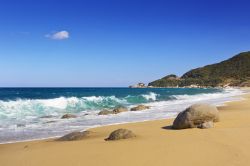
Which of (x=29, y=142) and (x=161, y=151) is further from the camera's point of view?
(x=29, y=142)

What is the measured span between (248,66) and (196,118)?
158m

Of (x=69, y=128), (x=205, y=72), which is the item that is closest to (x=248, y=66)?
(x=205, y=72)

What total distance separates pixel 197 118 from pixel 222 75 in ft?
519

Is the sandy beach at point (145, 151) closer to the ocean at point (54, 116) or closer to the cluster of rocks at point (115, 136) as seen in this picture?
the cluster of rocks at point (115, 136)

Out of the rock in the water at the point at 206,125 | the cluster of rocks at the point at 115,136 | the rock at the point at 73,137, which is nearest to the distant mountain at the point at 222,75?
the rock in the water at the point at 206,125

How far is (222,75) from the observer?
543ft

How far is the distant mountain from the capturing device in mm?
147750

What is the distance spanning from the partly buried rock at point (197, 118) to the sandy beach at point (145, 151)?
160cm

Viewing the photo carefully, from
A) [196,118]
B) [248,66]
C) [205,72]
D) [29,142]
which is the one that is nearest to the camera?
[29,142]

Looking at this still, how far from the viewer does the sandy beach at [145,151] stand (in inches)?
319

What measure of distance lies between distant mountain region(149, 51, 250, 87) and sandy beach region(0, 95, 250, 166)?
406ft

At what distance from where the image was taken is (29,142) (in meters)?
12.2

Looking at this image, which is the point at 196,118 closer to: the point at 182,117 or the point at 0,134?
the point at 182,117

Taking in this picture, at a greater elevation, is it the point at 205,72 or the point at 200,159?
the point at 205,72
